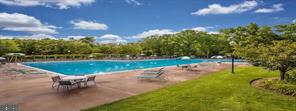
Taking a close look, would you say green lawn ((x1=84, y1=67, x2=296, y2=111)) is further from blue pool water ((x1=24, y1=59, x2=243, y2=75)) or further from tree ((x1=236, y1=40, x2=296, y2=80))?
blue pool water ((x1=24, y1=59, x2=243, y2=75))

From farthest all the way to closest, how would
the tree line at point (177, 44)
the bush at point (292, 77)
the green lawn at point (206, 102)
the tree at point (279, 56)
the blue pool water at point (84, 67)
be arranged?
the tree line at point (177, 44), the blue pool water at point (84, 67), the bush at point (292, 77), the tree at point (279, 56), the green lawn at point (206, 102)

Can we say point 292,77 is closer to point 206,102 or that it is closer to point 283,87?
point 283,87

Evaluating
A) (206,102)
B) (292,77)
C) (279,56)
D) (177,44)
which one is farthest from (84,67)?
(177,44)

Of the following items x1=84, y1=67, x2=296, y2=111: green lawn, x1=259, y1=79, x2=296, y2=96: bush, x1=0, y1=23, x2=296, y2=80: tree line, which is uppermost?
x1=0, y1=23, x2=296, y2=80: tree line

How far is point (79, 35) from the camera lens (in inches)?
2758

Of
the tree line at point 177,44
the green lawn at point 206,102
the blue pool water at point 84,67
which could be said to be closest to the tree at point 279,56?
the green lawn at point 206,102

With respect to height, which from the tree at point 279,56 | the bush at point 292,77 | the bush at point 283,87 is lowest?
the bush at point 283,87

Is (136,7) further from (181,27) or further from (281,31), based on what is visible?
(181,27)

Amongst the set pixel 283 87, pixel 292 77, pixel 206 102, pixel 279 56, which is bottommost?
pixel 206 102

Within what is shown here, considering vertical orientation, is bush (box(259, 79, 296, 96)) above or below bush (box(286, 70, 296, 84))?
below

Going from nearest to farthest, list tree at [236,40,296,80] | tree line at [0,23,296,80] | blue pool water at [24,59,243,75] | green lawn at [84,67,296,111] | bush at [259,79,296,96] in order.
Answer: green lawn at [84,67,296,111] → bush at [259,79,296,96] → tree at [236,40,296,80] → blue pool water at [24,59,243,75] → tree line at [0,23,296,80]

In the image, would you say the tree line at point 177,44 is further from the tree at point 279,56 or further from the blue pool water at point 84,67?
the blue pool water at point 84,67

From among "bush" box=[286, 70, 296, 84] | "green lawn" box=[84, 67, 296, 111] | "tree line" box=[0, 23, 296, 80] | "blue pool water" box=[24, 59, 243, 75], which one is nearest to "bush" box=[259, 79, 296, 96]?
"bush" box=[286, 70, 296, 84]

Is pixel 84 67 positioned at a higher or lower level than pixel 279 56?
lower
